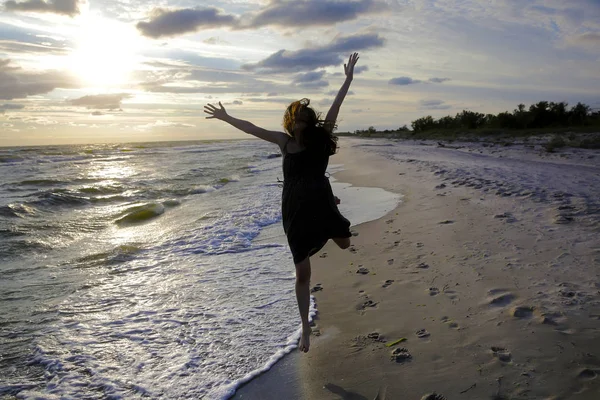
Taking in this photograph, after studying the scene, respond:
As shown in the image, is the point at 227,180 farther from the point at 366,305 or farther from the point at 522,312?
the point at 522,312

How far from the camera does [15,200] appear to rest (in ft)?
46.7

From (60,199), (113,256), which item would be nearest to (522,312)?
(113,256)

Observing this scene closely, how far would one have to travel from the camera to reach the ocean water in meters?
3.61

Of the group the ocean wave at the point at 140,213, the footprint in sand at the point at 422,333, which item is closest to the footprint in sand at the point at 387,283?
the footprint in sand at the point at 422,333

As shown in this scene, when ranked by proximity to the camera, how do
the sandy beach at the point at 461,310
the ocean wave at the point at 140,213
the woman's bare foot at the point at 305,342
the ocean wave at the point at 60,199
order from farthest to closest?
1. the ocean wave at the point at 60,199
2. the ocean wave at the point at 140,213
3. the woman's bare foot at the point at 305,342
4. the sandy beach at the point at 461,310

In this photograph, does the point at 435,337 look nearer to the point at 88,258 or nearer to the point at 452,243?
the point at 452,243

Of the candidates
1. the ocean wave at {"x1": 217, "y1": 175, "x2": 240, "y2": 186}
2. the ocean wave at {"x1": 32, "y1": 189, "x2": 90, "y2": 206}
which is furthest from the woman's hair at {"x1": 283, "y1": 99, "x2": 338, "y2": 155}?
the ocean wave at {"x1": 217, "y1": 175, "x2": 240, "y2": 186}

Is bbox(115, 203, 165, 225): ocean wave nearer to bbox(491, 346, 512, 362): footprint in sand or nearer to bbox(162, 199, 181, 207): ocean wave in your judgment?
bbox(162, 199, 181, 207): ocean wave

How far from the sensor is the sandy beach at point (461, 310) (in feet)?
9.98

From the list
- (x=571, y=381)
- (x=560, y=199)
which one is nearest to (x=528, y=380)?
(x=571, y=381)

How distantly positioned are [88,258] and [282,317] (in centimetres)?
437

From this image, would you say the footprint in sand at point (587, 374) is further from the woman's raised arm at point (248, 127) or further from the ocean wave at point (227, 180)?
the ocean wave at point (227, 180)

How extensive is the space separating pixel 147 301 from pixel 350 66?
3.52m

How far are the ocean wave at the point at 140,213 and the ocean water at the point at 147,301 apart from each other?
2.0 inches
